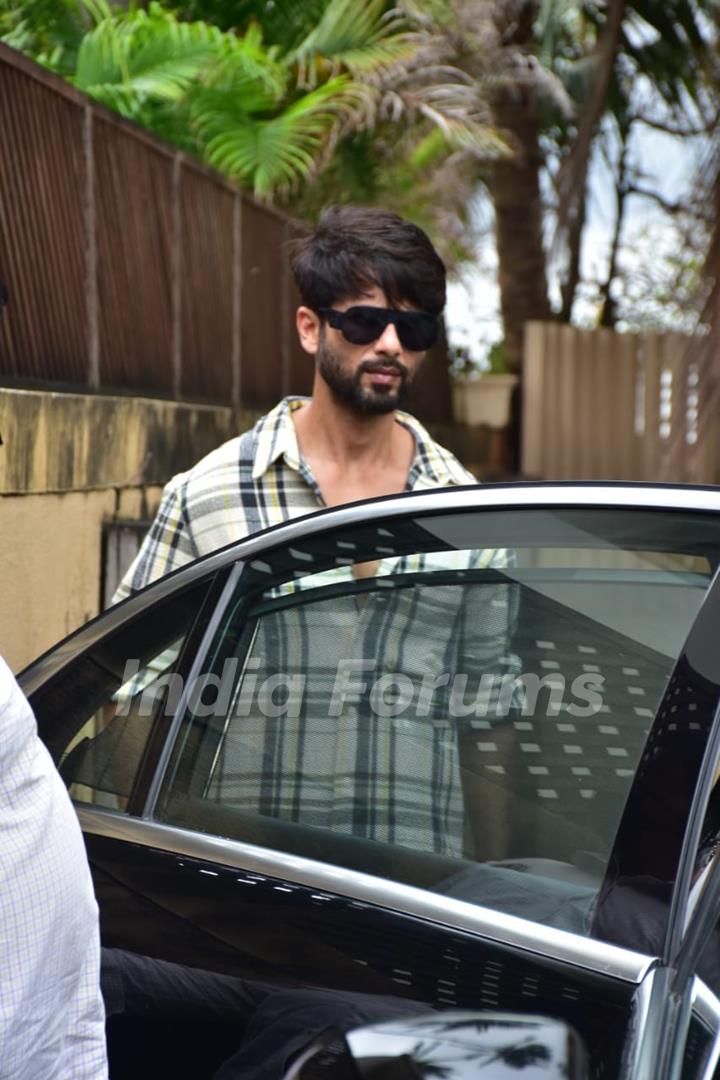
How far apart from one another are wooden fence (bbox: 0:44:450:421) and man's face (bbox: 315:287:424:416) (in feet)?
5.60

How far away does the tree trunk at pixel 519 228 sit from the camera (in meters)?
11.9

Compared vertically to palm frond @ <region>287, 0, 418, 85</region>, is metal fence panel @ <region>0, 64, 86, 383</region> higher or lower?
lower

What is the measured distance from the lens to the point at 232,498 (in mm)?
2721

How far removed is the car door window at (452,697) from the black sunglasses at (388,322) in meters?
1.06

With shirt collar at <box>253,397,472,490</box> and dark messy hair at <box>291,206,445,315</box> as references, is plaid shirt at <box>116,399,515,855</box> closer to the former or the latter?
shirt collar at <box>253,397,472,490</box>

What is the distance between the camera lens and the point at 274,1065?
1554mm

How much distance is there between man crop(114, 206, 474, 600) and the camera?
2.76m

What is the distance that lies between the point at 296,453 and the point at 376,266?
424mm

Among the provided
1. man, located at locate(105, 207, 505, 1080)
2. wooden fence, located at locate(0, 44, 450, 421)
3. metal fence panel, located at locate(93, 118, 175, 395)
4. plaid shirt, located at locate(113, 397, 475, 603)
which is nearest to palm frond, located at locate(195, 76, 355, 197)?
wooden fence, located at locate(0, 44, 450, 421)

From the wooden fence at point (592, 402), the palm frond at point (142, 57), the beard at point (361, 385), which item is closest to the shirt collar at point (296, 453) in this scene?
the beard at point (361, 385)

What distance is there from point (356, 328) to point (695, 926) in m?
1.67

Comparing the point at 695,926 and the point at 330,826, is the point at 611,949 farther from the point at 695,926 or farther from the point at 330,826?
the point at 330,826

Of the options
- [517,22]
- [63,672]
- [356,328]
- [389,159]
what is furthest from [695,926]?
[517,22]

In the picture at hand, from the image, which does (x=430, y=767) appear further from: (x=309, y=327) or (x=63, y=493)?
(x=63, y=493)
